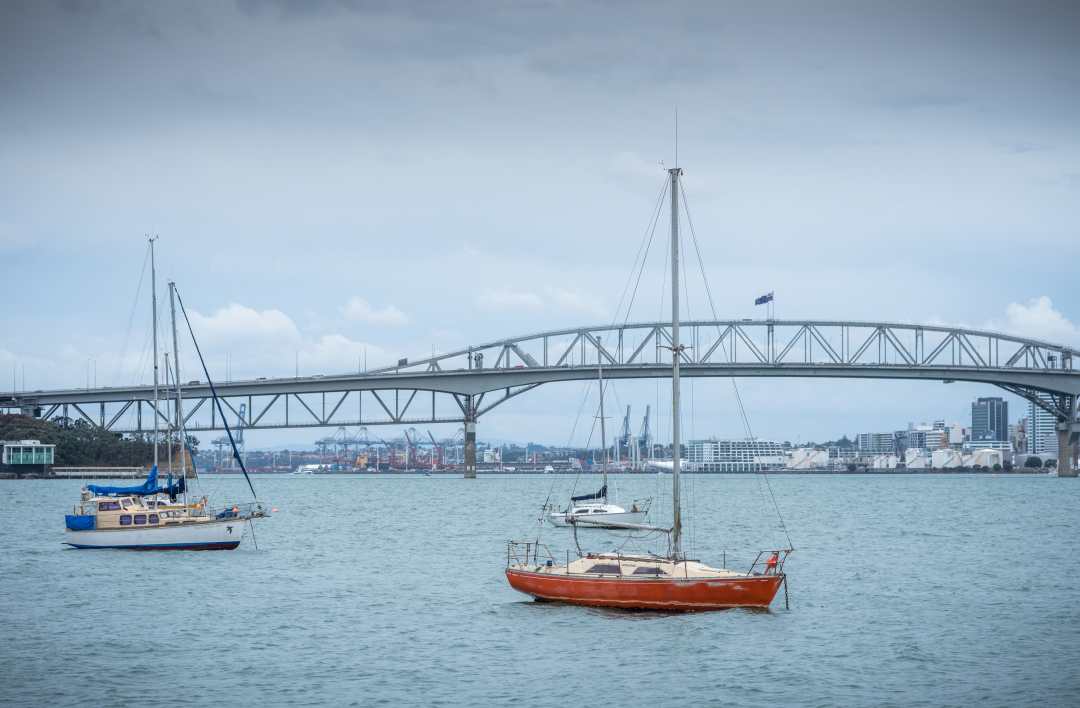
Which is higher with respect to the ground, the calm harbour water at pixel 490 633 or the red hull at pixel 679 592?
the red hull at pixel 679 592

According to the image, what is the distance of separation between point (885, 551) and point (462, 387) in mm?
114552

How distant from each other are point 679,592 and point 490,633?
599 cm

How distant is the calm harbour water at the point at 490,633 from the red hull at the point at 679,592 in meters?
0.44

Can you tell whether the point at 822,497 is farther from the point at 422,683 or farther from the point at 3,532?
the point at 422,683

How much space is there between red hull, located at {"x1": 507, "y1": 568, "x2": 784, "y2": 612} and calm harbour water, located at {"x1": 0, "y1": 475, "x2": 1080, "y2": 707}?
1.43ft

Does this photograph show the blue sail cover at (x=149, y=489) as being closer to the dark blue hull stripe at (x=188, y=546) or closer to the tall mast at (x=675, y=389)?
the dark blue hull stripe at (x=188, y=546)

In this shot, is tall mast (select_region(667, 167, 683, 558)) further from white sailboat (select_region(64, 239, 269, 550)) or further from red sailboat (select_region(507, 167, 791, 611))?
white sailboat (select_region(64, 239, 269, 550))

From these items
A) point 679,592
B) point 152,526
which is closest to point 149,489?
point 152,526

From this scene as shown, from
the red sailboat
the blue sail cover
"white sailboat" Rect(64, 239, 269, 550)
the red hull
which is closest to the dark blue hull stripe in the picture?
"white sailboat" Rect(64, 239, 269, 550)

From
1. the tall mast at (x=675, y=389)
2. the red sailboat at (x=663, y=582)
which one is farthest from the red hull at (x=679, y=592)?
the tall mast at (x=675, y=389)

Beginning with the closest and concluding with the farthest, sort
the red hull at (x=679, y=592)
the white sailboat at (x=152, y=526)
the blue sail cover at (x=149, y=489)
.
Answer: the red hull at (x=679, y=592) → the white sailboat at (x=152, y=526) → the blue sail cover at (x=149, y=489)

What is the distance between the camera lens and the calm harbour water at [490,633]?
99.8 ft

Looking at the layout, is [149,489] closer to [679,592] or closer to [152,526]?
[152,526]

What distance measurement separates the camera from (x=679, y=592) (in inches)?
1542
